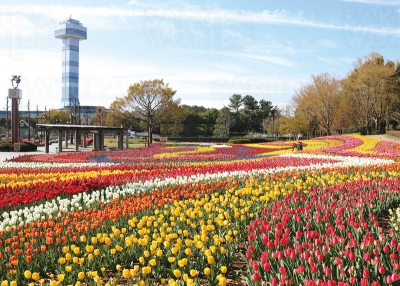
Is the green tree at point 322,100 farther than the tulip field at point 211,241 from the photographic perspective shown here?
Yes

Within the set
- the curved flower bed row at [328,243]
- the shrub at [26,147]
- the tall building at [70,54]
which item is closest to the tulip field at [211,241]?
the curved flower bed row at [328,243]

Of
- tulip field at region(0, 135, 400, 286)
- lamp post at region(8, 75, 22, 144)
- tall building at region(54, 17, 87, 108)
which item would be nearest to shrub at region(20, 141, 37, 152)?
lamp post at region(8, 75, 22, 144)

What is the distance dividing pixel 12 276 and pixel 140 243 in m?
1.29

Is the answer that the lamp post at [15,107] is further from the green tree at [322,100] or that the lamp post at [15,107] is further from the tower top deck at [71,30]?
the tower top deck at [71,30]

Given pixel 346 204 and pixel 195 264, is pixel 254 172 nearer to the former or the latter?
pixel 346 204

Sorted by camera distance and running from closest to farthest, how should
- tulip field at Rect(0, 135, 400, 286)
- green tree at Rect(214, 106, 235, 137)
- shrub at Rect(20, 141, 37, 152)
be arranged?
tulip field at Rect(0, 135, 400, 286), shrub at Rect(20, 141, 37, 152), green tree at Rect(214, 106, 235, 137)

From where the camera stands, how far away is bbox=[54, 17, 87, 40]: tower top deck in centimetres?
17075

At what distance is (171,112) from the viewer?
157 ft

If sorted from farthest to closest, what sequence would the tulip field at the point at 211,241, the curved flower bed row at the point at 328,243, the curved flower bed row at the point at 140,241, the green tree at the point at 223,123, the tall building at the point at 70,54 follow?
the tall building at the point at 70,54 → the green tree at the point at 223,123 → the curved flower bed row at the point at 140,241 → the tulip field at the point at 211,241 → the curved flower bed row at the point at 328,243

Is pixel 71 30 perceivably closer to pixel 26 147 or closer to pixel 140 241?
pixel 26 147

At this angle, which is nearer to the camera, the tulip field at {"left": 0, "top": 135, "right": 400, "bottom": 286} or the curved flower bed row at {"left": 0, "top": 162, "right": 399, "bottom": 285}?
the tulip field at {"left": 0, "top": 135, "right": 400, "bottom": 286}

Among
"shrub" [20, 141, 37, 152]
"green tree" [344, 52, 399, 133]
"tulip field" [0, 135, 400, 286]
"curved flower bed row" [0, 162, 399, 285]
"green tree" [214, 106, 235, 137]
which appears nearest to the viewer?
"tulip field" [0, 135, 400, 286]

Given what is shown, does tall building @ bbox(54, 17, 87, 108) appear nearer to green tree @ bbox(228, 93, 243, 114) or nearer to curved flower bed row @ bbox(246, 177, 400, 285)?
green tree @ bbox(228, 93, 243, 114)

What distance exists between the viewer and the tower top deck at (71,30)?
560 ft
